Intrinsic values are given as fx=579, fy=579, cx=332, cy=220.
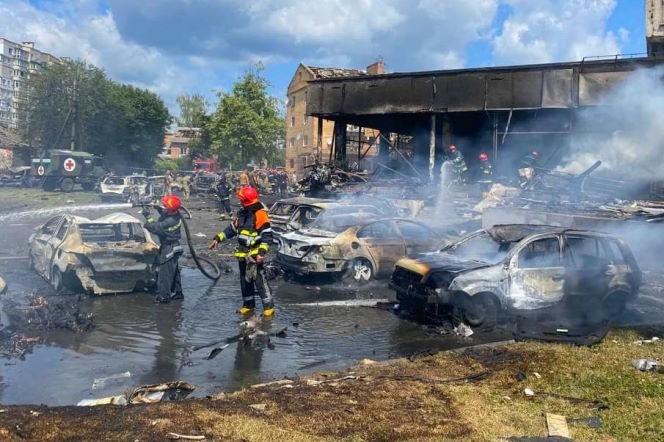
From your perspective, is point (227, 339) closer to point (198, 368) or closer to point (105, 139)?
point (198, 368)

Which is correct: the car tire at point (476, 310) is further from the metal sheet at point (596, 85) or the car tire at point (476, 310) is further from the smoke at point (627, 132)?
the metal sheet at point (596, 85)

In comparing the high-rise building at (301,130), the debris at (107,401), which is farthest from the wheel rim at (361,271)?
the high-rise building at (301,130)

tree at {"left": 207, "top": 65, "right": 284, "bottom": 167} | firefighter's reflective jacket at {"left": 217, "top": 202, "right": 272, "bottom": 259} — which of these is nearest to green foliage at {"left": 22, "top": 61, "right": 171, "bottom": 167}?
tree at {"left": 207, "top": 65, "right": 284, "bottom": 167}

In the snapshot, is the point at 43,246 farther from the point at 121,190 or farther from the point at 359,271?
the point at 121,190

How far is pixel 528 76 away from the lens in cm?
2178

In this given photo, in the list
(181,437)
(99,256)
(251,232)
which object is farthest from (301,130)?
(181,437)

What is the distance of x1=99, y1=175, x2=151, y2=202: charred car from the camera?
1182 inches

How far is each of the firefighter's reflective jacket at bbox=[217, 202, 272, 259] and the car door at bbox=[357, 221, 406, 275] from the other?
302 centimetres

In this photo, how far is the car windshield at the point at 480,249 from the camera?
8922 mm

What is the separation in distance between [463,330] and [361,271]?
3.57 m

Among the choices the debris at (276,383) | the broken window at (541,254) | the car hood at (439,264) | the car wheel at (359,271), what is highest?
the broken window at (541,254)

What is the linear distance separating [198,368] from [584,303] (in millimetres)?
5928

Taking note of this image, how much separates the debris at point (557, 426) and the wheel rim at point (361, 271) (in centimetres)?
666

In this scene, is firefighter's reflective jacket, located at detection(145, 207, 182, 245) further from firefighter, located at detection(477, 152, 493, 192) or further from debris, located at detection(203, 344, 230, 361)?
firefighter, located at detection(477, 152, 493, 192)
